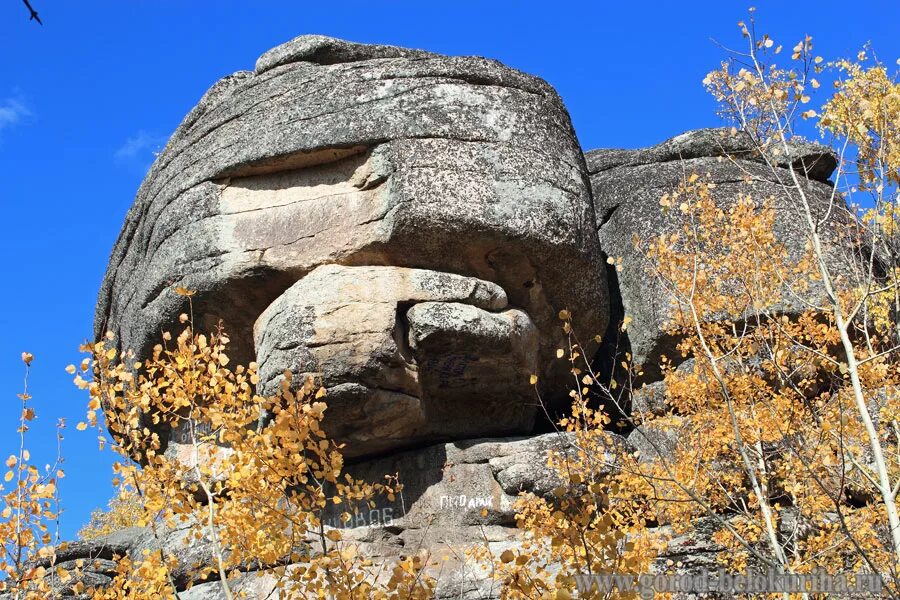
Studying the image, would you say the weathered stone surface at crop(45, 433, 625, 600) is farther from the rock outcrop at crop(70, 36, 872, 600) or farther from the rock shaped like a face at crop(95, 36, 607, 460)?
the rock shaped like a face at crop(95, 36, 607, 460)

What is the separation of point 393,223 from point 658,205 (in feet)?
14.2

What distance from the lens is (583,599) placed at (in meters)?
5.38

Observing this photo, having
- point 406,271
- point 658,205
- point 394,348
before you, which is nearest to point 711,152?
point 658,205

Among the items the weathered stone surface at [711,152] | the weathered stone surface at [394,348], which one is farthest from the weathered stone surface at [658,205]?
the weathered stone surface at [394,348]

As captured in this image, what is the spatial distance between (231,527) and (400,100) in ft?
22.2

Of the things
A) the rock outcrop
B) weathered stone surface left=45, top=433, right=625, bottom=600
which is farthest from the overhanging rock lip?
weathered stone surface left=45, top=433, right=625, bottom=600

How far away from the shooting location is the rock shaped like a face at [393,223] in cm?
1188

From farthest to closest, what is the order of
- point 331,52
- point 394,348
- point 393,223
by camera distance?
point 331,52
point 393,223
point 394,348

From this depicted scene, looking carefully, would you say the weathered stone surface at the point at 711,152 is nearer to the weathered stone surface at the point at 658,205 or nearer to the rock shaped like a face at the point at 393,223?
the weathered stone surface at the point at 658,205

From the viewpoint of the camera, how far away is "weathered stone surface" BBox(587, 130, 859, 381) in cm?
1344

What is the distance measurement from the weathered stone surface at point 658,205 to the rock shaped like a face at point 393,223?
751 millimetres

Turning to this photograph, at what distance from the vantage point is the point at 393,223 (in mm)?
11906

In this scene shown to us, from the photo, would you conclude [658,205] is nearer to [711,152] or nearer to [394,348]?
[711,152]

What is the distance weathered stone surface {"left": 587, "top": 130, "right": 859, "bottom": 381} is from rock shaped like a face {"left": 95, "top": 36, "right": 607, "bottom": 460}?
2.46 ft
